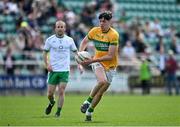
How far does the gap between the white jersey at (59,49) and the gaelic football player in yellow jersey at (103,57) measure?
187cm

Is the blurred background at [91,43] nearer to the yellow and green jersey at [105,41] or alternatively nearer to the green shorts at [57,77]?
the green shorts at [57,77]

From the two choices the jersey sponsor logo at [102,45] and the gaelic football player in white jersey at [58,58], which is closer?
the jersey sponsor logo at [102,45]

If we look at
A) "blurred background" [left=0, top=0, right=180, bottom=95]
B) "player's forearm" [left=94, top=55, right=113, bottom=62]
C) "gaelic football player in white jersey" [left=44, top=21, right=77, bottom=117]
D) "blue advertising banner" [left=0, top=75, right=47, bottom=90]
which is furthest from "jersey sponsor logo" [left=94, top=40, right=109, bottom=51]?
"blue advertising banner" [left=0, top=75, right=47, bottom=90]

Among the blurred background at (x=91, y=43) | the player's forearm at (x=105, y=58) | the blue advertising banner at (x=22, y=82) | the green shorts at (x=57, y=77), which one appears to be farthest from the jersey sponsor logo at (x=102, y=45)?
the blue advertising banner at (x=22, y=82)

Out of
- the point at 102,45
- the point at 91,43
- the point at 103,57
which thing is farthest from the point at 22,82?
the point at 103,57

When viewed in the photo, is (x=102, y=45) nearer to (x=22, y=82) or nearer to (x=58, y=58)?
(x=58, y=58)

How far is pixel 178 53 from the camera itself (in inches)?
1622

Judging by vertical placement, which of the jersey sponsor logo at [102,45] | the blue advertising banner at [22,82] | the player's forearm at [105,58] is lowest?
the blue advertising banner at [22,82]

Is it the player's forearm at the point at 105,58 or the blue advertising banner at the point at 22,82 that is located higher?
the player's forearm at the point at 105,58

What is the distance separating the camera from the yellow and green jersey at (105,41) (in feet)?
57.8

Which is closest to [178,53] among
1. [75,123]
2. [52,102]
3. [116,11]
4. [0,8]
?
[116,11]

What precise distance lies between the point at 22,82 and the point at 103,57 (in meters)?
17.5

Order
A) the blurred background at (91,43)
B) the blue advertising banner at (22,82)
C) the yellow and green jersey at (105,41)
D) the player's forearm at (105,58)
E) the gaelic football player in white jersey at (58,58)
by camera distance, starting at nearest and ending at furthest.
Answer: the player's forearm at (105,58), the yellow and green jersey at (105,41), the gaelic football player in white jersey at (58,58), the blue advertising banner at (22,82), the blurred background at (91,43)

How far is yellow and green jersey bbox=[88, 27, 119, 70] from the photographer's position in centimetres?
1761
